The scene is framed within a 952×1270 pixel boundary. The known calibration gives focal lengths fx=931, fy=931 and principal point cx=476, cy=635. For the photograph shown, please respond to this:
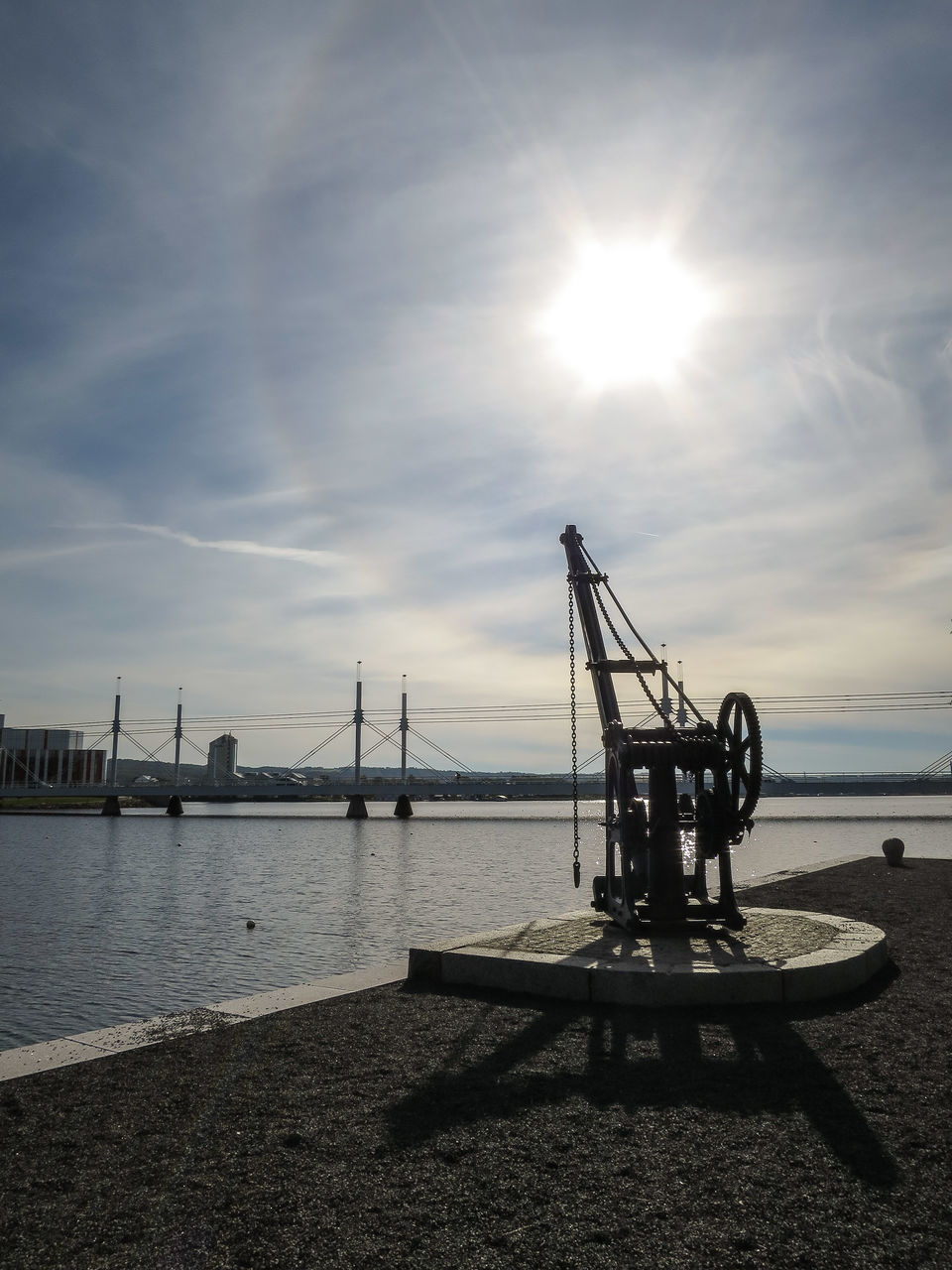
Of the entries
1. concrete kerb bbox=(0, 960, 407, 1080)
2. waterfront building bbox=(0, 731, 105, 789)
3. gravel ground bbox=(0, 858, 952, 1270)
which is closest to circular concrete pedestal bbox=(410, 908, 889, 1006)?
gravel ground bbox=(0, 858, 952, 1270)

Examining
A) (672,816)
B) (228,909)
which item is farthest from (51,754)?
(672,816)

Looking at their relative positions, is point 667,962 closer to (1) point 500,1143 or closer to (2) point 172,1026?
(1) point 500,1143

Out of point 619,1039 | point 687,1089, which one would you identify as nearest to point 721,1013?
point 619,1039

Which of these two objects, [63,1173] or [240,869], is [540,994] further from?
[240,869]

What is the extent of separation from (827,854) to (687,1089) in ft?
124

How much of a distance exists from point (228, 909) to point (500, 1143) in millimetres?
18010

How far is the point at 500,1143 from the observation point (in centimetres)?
491

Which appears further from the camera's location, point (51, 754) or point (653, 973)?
point (51, 754)

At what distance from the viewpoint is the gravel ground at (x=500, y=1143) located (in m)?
3.87

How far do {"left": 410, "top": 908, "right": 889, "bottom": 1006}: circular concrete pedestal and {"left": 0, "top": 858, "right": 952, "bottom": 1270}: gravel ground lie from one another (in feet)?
1.06

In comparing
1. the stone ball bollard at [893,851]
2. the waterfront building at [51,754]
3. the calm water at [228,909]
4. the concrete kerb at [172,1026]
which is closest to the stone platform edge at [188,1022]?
the concrete kerb at [172,1026]

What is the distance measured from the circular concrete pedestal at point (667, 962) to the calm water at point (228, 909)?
3788mm

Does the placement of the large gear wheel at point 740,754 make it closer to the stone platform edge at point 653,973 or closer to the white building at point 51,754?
the stone platform edge at point 653,973

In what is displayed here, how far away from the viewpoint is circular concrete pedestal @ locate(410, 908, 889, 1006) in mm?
8031
